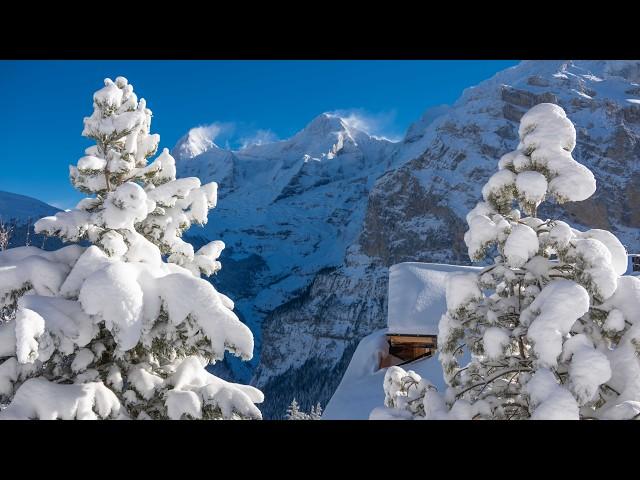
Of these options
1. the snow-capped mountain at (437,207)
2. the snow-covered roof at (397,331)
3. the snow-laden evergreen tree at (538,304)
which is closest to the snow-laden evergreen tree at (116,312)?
the snow-laden evergreen tree at (538,304)

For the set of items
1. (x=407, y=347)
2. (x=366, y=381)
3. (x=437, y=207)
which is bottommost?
(x=437, y=207)

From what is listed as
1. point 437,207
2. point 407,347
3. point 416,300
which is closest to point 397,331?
point 407,347

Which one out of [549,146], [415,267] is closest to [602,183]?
[415,267]

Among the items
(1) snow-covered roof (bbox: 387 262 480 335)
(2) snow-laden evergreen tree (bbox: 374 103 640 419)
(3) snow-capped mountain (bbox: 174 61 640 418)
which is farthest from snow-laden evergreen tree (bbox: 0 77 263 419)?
(3) snow-capped mountain (bbox: 174 61 640 418)

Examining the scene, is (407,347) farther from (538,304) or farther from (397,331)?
(538,304)

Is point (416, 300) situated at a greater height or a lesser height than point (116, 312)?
lesser

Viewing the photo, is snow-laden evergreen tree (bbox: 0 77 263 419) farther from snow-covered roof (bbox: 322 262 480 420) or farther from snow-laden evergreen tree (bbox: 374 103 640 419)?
snow-covered roof (bbox: 322 262 480 420)
